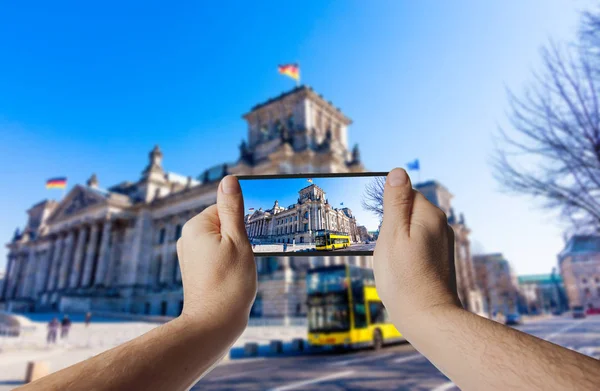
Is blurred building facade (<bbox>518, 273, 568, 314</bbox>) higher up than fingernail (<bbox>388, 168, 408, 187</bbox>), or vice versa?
fingernail (<bbox>388, 168, 408, 187</bbox>)

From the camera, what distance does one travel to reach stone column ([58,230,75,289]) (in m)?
48.6

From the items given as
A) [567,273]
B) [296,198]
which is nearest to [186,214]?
[296,198]

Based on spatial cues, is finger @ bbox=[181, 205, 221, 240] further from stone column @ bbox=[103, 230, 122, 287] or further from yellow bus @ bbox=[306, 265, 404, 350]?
stone column @ bbox=[103, 230, 122, 287]

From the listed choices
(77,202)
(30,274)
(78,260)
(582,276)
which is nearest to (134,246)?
(78,260)

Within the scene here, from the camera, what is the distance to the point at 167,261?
141 ft

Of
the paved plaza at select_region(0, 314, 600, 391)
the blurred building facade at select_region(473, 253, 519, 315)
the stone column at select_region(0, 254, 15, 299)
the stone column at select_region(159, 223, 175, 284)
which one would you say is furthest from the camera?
the stone column at select_region(0, 254, 15, 299)

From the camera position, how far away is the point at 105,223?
4534 centimetres

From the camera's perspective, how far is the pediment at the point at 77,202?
47.1 metres

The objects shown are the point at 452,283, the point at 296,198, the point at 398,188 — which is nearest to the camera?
the point at 452,283

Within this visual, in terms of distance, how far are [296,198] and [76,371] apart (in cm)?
181

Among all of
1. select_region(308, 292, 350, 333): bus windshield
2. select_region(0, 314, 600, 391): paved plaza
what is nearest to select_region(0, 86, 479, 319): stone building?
select_region(308, 292, 350, 333): bus windshield

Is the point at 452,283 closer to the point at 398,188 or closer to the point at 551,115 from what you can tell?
the point at 398,188

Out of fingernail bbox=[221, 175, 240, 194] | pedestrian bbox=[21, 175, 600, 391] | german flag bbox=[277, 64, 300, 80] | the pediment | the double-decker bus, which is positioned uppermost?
german flag bbox=[277, 64, 300, 80]

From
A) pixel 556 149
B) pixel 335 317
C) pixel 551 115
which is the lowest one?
pixel 335 317
